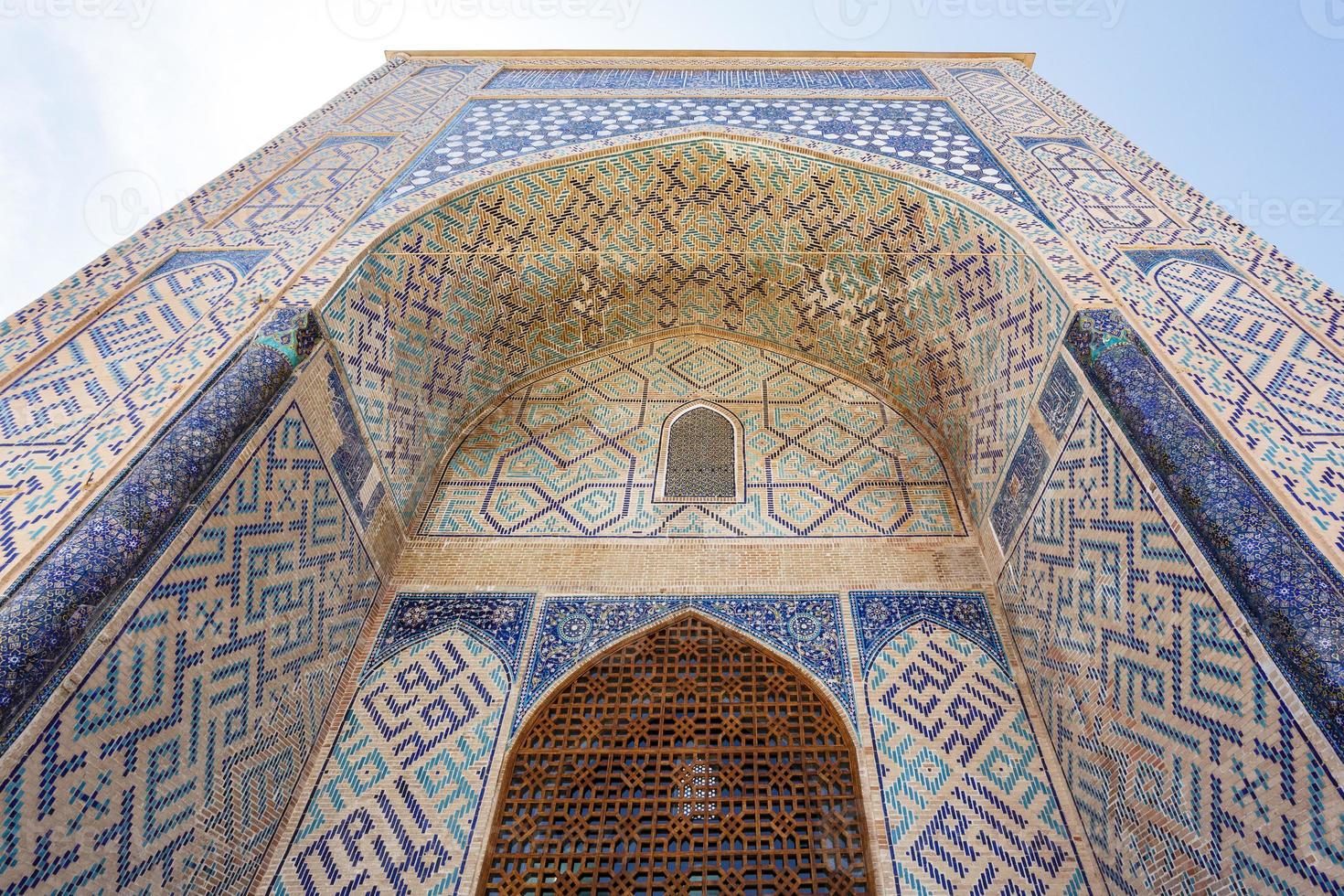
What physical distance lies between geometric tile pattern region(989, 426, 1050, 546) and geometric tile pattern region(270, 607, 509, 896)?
7.88ft

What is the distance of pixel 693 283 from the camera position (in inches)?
187

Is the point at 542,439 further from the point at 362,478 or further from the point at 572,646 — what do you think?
the point at 572,646

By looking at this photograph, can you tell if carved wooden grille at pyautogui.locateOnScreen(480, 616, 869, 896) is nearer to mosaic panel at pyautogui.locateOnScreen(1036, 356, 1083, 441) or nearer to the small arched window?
the small arched window

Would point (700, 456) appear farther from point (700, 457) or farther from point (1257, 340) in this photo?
point (1257, 340)

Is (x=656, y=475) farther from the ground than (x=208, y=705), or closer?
farther from the ground

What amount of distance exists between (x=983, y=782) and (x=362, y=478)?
299cm

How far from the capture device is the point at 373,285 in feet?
11.9

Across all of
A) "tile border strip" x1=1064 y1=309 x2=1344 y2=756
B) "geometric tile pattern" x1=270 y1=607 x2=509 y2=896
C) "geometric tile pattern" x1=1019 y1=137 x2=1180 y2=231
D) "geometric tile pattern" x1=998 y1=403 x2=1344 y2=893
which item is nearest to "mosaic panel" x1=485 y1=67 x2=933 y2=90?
"geometric tile pattern" x1=1019 y1=137 x2=1180 y2=231

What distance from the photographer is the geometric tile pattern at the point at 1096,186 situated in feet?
12.2

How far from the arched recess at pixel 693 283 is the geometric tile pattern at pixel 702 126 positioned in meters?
0.31

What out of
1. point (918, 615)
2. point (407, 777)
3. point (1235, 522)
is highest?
point (918, 615)

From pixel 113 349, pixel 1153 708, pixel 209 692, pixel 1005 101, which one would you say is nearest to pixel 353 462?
pixel 113 349

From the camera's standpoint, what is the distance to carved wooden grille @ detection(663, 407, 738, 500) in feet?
13.5

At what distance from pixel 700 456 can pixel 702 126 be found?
2003 millimetres
